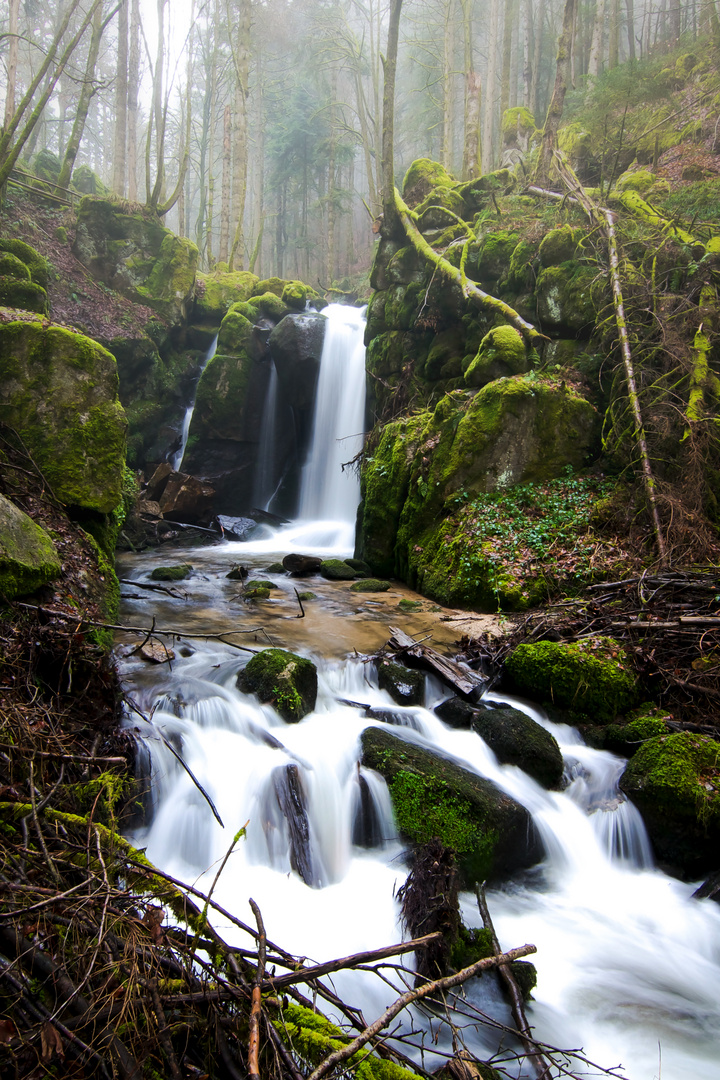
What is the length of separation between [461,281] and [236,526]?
782cm

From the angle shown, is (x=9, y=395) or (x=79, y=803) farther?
(x=9, y=395)

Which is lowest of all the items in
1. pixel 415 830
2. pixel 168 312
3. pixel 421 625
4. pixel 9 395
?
pixel 415 830

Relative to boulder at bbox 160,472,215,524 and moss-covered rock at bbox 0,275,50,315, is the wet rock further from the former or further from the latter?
boulder at bbox 160,472,215,524

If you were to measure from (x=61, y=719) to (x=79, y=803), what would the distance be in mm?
730

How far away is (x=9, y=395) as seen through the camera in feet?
21.4

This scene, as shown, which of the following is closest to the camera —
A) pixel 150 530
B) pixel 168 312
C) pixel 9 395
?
pixel 9 395

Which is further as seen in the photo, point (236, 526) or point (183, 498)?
point (236, 526)

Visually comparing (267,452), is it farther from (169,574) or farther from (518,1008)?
(518,1008)

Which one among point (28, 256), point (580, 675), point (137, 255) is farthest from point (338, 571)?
point (137, 255)

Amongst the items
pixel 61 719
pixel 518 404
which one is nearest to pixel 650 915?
pixel 61 719

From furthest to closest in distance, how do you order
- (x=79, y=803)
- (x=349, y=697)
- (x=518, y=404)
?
(x=518, y=404) → (x=349, y=697) → (x=79, y=803)

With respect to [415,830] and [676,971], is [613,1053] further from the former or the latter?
[415,830]

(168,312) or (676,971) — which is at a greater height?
(168,312)

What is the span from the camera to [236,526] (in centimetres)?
1492
